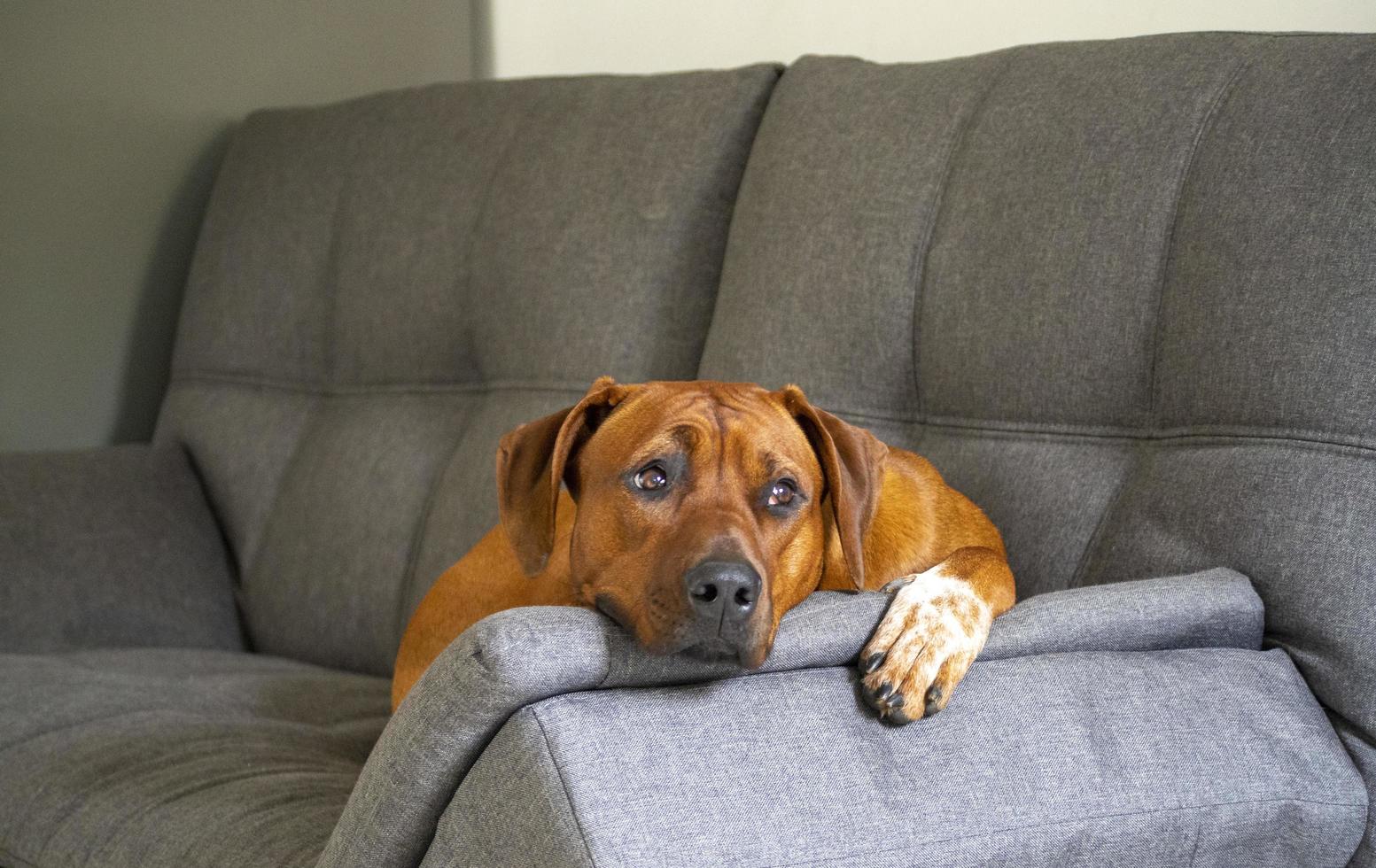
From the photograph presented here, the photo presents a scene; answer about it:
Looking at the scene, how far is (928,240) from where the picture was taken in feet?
Result: 6.93

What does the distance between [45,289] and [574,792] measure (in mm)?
2690

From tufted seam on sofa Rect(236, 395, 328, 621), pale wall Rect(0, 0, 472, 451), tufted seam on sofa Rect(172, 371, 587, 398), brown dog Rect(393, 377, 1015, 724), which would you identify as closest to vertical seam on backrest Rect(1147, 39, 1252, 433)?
brown dog Rect(393, 377, 1015, 724)

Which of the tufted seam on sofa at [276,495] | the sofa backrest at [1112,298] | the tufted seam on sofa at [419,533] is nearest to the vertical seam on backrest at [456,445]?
the tufted seam on sofa at [419,533]

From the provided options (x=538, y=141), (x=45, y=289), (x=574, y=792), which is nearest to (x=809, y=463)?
(x=574, y=792)

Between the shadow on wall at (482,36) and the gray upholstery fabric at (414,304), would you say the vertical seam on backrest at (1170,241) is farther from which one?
the shadow on wall at (482,36)

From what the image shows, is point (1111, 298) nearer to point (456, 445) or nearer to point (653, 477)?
point (653, 477)

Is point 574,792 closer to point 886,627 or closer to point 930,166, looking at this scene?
point 886,627

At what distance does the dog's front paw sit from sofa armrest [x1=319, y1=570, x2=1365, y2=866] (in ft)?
0.06

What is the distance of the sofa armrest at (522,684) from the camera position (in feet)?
3.92

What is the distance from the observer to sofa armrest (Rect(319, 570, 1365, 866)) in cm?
120

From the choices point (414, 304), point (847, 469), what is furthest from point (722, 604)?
point (414, 304)

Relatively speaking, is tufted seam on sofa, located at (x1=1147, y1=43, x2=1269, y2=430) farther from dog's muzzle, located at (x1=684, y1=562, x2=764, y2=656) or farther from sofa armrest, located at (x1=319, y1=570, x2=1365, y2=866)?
dog's muzzle, located at (x1=684, y1=562, x2=764, y2=656)

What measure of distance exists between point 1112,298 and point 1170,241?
0.11 meters

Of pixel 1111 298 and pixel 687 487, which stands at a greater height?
pixel 1111 298
